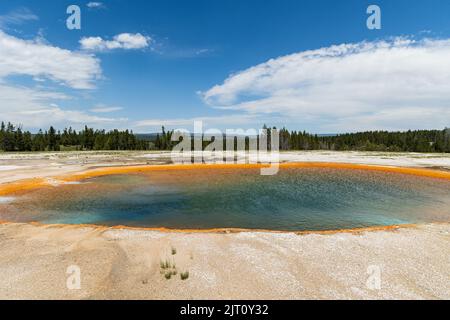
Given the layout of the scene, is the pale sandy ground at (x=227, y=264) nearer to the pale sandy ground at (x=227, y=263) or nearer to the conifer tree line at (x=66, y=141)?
the pale sandy ground at (x=227, y=263)

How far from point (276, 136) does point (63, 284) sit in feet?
309

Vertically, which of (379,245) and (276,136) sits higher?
(276,136)

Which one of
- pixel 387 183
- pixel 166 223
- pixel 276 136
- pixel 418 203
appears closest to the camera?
pixel 166 223

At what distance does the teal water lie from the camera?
12336 mm

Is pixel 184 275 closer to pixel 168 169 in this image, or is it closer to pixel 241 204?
pixel 241 204

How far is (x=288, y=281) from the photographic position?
6.07m

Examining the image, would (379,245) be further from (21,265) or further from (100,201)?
(100,201)

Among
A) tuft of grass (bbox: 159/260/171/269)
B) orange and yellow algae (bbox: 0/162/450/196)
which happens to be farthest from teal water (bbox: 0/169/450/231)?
tuft of grass (bbox: 159/260/171/269)

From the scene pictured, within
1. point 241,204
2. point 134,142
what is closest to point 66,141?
point 134,142

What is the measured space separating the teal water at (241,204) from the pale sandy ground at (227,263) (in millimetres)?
2716

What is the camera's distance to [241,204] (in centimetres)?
1578

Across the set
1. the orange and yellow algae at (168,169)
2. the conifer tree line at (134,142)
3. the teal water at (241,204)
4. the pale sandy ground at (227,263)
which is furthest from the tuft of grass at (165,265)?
the conifer tree line at (134,142)

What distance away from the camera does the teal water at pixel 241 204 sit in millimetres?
12336
